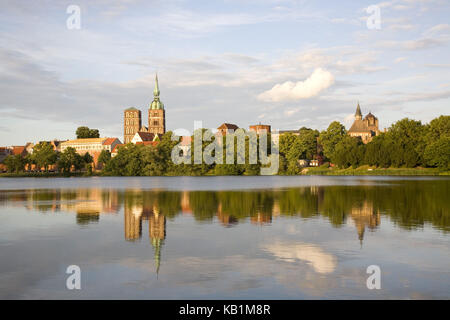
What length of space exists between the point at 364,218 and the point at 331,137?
122733 millimetres

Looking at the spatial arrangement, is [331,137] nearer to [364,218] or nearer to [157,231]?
[364,218]

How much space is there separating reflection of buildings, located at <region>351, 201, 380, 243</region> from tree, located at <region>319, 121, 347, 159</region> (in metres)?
112

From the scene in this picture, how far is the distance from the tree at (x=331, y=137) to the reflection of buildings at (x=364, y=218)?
112 meters

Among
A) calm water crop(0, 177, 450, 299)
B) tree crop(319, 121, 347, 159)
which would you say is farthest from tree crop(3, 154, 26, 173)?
calm water crop(0, 177, 450, 299)

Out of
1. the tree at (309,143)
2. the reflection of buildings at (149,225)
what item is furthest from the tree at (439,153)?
the reflection of buildings at (149,225)

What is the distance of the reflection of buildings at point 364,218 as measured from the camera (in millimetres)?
19516

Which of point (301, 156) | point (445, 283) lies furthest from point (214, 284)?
point (301, 156)

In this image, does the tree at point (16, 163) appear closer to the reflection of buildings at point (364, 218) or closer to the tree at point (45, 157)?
the tree at point (45, 157)

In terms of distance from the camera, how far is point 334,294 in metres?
9.87

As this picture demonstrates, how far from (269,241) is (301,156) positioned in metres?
126

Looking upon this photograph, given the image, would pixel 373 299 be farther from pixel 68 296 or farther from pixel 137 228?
pixel 137 228

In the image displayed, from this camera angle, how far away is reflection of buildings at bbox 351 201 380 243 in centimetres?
1952

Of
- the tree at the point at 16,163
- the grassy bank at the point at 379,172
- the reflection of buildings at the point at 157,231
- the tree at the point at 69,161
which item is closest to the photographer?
the reflection of buildings at the point at 157,231

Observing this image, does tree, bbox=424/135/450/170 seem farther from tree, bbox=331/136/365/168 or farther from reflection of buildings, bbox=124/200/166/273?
reflection of buildings, bbox=124/200/166/273
